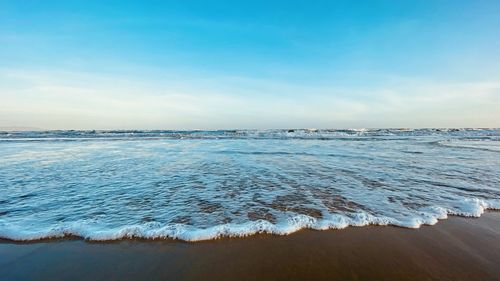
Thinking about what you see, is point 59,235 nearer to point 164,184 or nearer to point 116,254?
point 116,254

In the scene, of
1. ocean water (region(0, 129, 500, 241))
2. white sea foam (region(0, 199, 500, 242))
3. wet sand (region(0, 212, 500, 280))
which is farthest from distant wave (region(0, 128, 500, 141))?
wet sand (region(0, 212, 500, 280))

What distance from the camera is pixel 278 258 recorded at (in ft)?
10.0

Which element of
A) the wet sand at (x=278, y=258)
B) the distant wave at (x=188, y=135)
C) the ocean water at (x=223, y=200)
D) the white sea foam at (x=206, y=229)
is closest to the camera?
the wet sand at (x=278, y=258)

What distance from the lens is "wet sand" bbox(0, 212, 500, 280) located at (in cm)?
274

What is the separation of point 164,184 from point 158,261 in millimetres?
3772

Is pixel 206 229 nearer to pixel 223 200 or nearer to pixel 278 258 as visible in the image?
pixel 278 258

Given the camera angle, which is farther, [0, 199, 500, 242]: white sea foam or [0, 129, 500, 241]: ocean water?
[0, 129, 500, 241]: ocean water

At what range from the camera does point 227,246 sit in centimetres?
339

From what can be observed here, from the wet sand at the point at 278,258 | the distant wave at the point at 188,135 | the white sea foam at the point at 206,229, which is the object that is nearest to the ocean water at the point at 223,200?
the white sea foam at the point at 206,229

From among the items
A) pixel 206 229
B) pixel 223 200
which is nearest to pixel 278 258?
pixel 206 229

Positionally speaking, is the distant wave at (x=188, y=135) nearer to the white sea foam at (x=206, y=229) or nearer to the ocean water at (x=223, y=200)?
the ocean water at (x=223, y=200)

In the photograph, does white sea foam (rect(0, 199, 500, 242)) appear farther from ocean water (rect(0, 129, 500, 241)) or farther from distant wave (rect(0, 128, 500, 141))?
distant wave (rect(0, 128, 500, 141))

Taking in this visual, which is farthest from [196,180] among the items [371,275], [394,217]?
[371,275]

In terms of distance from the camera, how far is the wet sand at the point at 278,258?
274 centimetres
